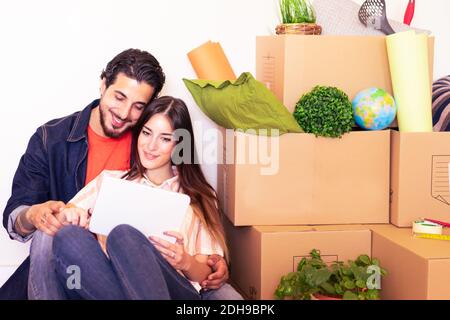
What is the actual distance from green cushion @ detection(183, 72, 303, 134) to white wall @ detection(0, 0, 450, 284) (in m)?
0.39

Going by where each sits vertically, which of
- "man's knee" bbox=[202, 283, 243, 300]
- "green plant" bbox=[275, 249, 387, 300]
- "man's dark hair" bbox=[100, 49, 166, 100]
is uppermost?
"man's dark hair" bbox=[100, 49, 166, 100]

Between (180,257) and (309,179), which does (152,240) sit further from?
(309,179)

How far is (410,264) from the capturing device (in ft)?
5.09

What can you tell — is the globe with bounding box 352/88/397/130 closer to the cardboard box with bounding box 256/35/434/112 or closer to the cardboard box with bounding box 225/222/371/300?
the cardboard box with bounding box 256/35/434/112

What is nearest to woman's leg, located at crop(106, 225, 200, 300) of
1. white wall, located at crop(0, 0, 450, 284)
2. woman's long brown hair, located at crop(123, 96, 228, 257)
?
woman's long brown hair, located at crop(123, 96, 228, 257)

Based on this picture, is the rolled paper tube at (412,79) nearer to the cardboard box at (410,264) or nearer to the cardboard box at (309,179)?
the cardboard box at (309,179)

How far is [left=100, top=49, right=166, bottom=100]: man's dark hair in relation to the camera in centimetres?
184

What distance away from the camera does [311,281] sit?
5.14ft

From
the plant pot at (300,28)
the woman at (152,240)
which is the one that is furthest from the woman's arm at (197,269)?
the plant pot at (300,28)

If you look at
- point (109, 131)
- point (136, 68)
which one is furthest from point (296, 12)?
point (109, 131)

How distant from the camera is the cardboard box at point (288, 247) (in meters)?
1.71
